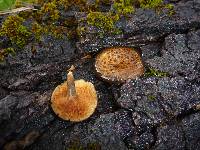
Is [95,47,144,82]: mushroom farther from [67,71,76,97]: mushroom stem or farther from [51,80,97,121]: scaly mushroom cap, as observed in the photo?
[67,71,76,97]: mushroom stem

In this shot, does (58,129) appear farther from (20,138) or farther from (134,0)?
(134,0)

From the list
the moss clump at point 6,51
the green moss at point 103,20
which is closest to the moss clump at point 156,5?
the green moss at point 103,20

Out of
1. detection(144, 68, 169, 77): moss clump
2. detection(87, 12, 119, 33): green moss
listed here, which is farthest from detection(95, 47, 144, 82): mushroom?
detection(87, 12, 119, 33): green moss

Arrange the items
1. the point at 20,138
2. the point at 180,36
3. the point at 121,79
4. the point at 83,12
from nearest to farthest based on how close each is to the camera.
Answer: the point at 20,138, the point at 121,79, the point at 180,36, the point at 83,12

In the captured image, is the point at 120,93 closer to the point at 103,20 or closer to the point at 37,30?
the point at 103,20

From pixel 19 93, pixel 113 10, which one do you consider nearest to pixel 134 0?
pixel 113 10

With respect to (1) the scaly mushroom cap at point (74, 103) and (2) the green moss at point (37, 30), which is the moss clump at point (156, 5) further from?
(1) the scaly mushroom cap at point (74, 103)
